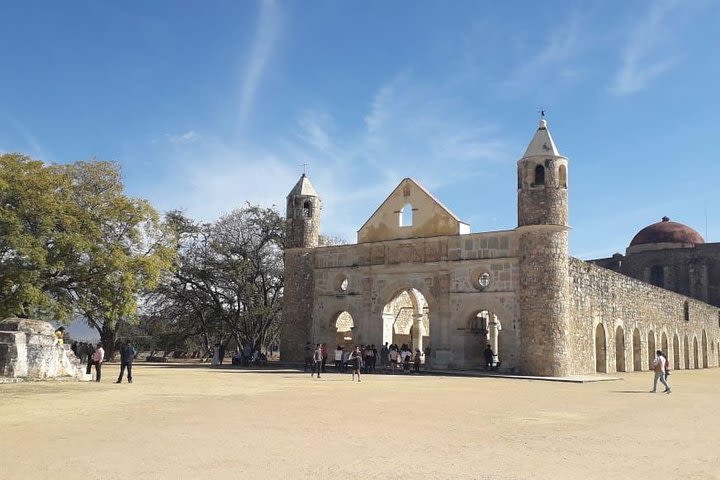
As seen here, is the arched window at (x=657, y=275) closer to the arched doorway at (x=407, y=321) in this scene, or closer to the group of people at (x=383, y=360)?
the arched doorway at (x=407, y=321)

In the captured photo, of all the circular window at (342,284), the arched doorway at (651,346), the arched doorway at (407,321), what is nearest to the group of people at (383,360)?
the arched doorway at (407,321)

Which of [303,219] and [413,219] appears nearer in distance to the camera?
[413,219]

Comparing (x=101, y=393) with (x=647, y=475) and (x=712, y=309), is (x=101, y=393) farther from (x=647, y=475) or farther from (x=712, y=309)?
(x=712, y=309)

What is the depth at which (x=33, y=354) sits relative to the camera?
1702 cm

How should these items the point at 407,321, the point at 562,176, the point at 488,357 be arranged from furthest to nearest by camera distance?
the point at 407,321 → the point at 488,357 → the point at 562,176

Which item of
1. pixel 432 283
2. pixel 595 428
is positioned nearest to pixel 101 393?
pixel 595 428

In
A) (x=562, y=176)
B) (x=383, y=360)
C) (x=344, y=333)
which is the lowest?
(x=383, y=360)

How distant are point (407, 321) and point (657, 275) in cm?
2739

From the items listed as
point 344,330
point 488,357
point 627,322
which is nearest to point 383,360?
point 488,357

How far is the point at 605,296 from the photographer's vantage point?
94.7 feet

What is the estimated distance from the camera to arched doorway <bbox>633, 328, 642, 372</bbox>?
3291 centimetres

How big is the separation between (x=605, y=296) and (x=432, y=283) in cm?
774

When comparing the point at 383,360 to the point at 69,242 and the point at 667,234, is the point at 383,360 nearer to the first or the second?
the point at 69,242

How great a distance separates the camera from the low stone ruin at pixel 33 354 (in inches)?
648
